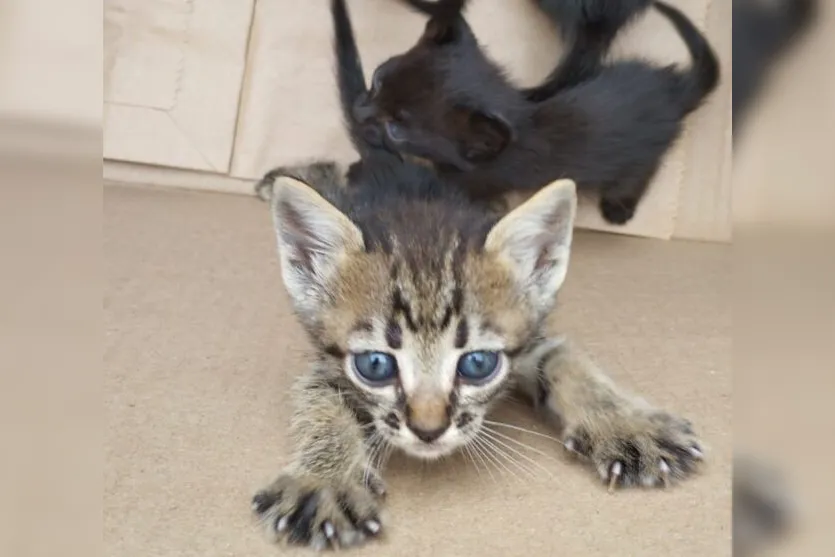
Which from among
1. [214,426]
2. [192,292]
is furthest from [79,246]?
[192,292]

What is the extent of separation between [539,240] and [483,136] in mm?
423

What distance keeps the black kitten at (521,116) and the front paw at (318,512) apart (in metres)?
0.57

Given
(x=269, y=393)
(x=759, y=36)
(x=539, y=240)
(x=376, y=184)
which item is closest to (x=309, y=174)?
(x=376, y=184)

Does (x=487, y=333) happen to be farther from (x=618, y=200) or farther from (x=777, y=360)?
(x=618, y=200)

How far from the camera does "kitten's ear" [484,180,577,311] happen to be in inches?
32.5

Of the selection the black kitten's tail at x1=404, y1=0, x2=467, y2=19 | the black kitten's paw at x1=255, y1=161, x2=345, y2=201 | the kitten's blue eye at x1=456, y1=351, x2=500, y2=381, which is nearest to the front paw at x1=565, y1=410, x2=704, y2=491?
the kitten's blue eye at x1=456, y1=351, x2=500, y2=381

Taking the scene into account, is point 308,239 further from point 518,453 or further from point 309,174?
point 309,174

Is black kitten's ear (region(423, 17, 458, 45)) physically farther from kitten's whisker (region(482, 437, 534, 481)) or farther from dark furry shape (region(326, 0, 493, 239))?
kitten's whisker (region(482, 437, 534, 481))

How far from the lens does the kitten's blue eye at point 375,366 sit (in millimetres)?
791

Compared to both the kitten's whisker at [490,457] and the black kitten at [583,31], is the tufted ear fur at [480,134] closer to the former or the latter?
the black kitten at [583,31]

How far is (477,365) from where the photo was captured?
80 cm

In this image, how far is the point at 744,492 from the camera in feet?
1.05

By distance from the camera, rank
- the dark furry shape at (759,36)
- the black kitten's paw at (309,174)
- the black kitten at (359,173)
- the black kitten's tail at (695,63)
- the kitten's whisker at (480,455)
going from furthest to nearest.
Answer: the black kitten's paw at (309,174)
the black kitten's tail at (695,63)
the black kitten at (359,173)
the kitten's whisker at (480,455)
the dark furry shape at (759,36)

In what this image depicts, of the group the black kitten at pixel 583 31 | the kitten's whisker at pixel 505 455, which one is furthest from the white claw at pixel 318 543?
the black kitten at pixel 583 31
